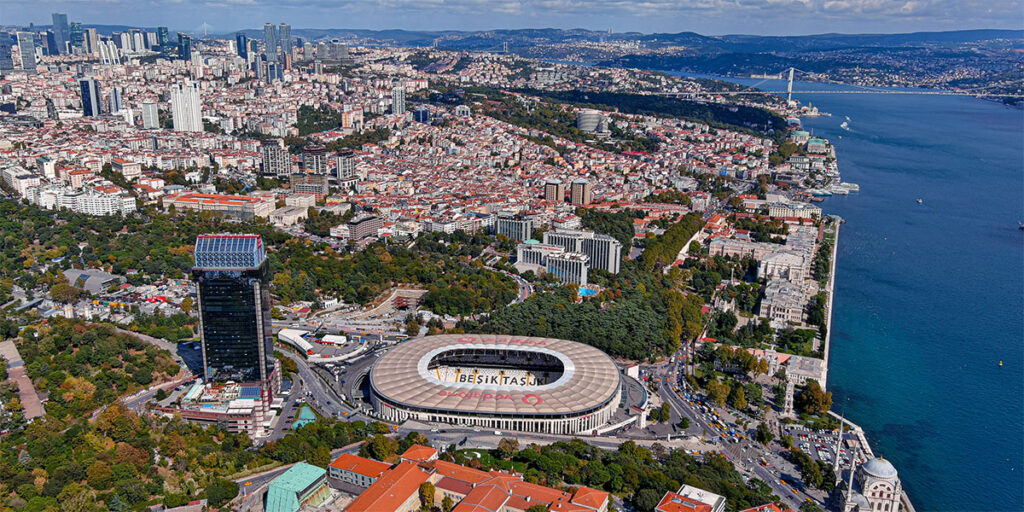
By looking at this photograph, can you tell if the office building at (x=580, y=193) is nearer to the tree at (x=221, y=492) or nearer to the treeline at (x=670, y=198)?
the treeline at (x=670, y=198)

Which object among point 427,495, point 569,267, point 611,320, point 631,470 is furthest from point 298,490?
point 569,267

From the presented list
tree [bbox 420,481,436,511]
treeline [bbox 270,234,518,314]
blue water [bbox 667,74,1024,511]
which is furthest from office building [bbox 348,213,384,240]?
tree [bbox 420,481,436,511]

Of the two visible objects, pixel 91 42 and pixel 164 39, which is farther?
pixel 164 39

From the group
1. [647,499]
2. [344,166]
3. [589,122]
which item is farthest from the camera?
[589,122]

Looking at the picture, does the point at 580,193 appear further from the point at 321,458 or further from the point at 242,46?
the point at 242,46

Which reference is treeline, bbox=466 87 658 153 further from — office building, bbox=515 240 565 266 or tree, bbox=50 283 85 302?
tree, bbox=50 283 85 302

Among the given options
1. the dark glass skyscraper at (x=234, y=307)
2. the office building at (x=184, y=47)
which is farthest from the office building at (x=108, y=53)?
the dark glass skyscraper at (x=234, y=307)
